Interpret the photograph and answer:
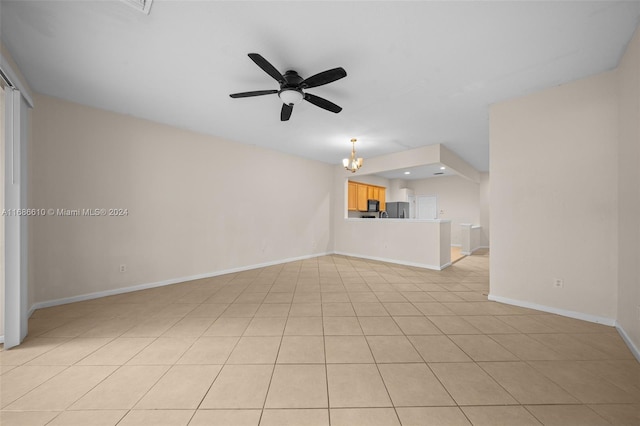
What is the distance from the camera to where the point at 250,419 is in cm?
131

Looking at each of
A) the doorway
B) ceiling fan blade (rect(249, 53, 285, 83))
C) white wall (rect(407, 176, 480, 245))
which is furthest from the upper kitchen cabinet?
ceiling fan blade (rect(249, 53, 285, 83))

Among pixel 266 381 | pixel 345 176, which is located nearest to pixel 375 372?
pixel 266 381

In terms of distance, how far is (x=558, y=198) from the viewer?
2756 mm

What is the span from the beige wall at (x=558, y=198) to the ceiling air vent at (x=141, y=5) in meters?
4.00

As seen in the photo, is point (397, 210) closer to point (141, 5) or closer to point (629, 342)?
point (629, 342)

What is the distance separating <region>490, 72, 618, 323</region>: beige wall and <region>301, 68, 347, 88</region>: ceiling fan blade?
2.53 meters

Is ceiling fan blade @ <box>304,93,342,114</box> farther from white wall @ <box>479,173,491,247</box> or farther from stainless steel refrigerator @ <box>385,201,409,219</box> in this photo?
white wall @ <box>479,173,491,247</box>

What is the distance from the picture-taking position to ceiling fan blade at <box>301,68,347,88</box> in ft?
6.81

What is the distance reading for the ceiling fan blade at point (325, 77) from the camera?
207 centimetres

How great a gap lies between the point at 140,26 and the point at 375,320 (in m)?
3.51

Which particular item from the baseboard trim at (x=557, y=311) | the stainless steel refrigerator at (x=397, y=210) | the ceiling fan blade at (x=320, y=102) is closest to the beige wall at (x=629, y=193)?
the baseboard trim at (x=557, y=311)

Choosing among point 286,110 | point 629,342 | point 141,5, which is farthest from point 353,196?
point 141,5

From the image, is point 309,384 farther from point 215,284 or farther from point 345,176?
point 345,176

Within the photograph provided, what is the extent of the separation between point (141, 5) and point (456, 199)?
952cm
